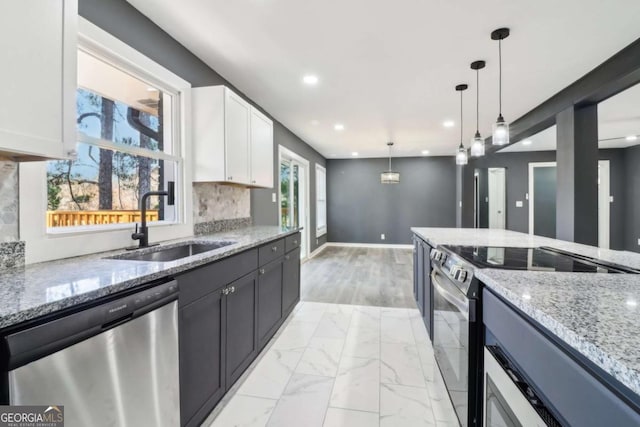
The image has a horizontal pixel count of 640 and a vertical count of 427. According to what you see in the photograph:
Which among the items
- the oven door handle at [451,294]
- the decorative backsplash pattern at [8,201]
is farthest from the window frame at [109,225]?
the oven door handle at [451,294]

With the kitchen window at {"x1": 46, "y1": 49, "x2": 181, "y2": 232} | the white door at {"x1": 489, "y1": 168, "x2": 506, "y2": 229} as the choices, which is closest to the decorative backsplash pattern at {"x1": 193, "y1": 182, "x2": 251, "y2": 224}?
the kitchen window at {"x1": 46, "y1": 49, "x2": 181, "y2": 232}

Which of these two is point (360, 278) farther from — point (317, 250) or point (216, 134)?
point (216, 134)

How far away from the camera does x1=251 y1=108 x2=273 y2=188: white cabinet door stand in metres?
2.91

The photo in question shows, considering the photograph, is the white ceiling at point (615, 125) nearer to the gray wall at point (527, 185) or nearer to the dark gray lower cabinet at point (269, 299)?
the gray wall at point (527, 185)

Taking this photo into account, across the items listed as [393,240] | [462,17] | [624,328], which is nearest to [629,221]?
[393,240]

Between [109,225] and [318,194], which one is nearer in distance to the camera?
[109,225]

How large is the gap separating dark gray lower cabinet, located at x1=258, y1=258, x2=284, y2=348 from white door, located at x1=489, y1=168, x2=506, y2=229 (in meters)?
6.46

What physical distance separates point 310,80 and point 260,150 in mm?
881

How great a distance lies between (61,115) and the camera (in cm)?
117

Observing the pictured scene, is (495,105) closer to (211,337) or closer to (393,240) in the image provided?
(211,337)

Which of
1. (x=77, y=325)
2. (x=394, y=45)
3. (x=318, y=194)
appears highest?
(x=394, y=45)

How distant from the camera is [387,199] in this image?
7.74m

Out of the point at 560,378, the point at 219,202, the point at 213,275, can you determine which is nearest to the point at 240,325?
the point at 213,275

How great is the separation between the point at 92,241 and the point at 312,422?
1.57m
